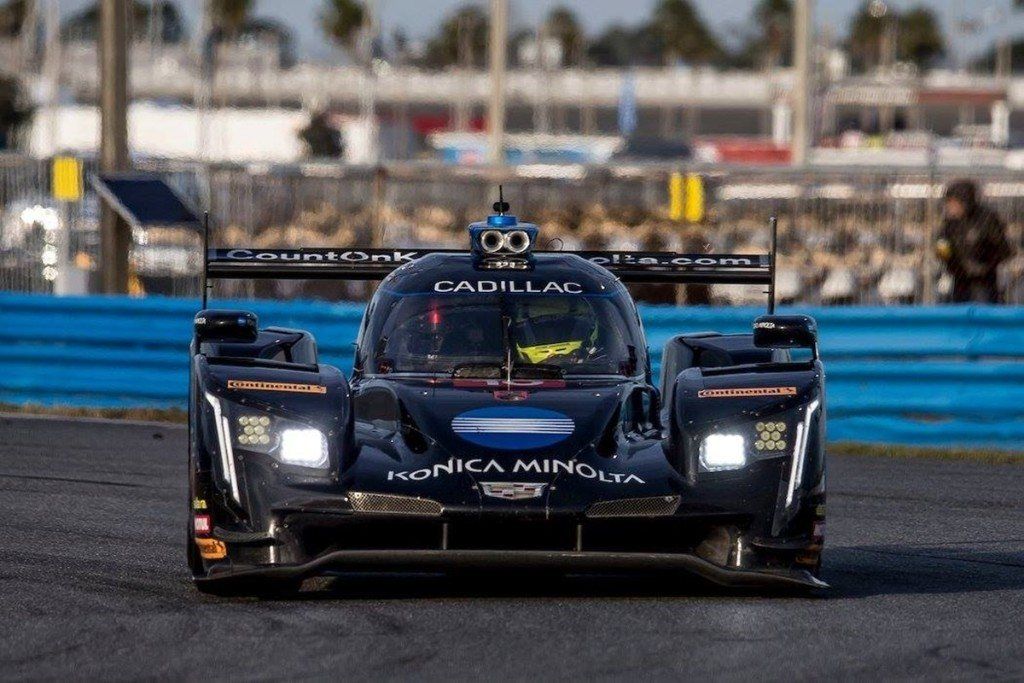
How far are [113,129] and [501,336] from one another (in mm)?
10725

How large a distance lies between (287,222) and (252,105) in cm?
8669

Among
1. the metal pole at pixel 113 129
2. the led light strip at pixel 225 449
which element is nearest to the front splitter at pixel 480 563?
the led light strip at pixel 225 449

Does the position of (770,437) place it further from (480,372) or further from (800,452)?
(480,372)

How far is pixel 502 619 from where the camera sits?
7203 mm

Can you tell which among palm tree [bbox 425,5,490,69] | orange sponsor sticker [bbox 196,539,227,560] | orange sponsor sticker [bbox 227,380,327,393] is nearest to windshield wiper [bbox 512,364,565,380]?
orange sponsor sticker [bbox 227,380,327,393]

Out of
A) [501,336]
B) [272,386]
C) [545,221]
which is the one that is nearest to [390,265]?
[501,336]

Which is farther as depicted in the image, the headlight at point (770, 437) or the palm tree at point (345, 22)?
the palm tree at point (345, 22)

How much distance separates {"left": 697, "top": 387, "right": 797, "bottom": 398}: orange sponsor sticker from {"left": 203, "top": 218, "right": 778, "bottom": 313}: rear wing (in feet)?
4.02

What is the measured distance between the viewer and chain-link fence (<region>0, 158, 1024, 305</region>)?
19.2 metres

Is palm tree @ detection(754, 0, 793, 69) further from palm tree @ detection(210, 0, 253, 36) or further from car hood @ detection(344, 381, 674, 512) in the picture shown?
car hood @ detection(344, 381, 674, 512)

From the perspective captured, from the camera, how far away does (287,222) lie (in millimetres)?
21484

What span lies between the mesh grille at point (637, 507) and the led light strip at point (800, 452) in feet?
1.55

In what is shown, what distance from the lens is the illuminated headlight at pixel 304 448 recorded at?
7508 millimetres

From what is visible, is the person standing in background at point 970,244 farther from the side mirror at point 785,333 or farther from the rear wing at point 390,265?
the side mirror at point 785,333
